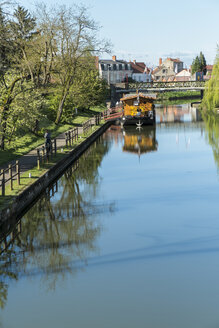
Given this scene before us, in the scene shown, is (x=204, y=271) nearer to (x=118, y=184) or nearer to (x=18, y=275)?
(x=18, y=275)

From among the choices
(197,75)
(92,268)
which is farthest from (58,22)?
(197,75)

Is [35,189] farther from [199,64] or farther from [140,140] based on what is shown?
[199,64]

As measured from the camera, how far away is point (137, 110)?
5806 centimetres

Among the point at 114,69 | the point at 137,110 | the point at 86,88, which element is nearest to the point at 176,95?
the point at 114,69

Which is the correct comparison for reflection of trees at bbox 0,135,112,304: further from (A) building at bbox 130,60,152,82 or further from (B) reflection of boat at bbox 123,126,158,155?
(A) building at bbox 130,60,152,82

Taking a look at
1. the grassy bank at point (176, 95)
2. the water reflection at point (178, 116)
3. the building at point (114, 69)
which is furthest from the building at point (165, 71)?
the water reflection at point (178, 116)

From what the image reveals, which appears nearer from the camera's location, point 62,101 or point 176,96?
point 62,101

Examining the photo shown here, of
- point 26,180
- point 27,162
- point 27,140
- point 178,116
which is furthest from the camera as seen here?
point 178,116

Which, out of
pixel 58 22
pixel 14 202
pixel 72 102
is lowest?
pixel 14 202

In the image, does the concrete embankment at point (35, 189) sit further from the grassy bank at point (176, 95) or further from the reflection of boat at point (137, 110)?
the grassy bank at point (176, 95)

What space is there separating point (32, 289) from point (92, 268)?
1877 millimetres

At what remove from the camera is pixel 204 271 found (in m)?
12.9

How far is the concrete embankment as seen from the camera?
16.3m

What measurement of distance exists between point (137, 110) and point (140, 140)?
48.3 ft
